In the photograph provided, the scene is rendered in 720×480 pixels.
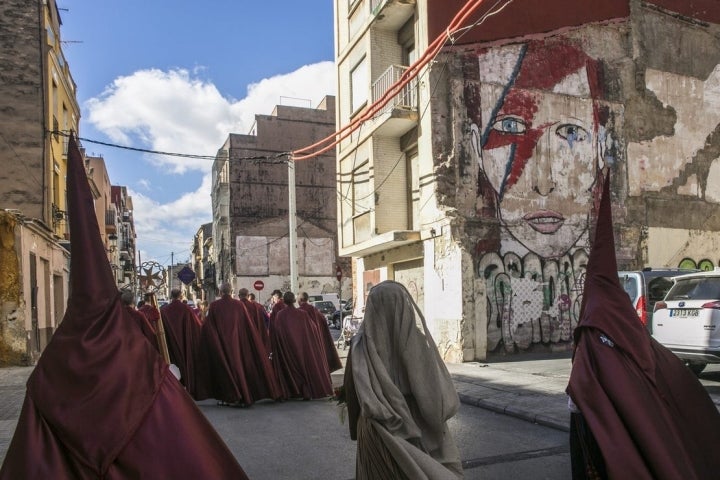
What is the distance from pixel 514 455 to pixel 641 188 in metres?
13.2

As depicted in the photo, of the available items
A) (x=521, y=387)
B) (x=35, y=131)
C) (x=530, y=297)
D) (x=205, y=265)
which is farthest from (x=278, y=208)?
(x=521, y=387)

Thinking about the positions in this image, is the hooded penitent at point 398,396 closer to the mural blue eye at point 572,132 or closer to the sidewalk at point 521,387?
the sidewalk at point 521,387

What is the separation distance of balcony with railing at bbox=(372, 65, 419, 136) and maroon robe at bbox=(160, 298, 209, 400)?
7864 millimetres

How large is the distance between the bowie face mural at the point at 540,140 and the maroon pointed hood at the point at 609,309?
11184 mm

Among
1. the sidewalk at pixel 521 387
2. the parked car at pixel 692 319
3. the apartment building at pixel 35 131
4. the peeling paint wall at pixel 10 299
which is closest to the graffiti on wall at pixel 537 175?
the sidewalk at pixel 521 387

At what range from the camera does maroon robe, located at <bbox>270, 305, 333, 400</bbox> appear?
33.4 feet

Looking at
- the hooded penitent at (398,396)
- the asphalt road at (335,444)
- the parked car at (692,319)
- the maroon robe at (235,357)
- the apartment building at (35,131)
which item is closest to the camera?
the hooded penitent at (398,396)

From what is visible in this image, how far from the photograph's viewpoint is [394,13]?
17.3 m

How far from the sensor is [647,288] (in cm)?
1143

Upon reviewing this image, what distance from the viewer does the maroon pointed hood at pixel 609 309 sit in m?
3.95

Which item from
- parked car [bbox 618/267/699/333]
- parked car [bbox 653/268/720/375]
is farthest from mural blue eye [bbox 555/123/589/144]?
parked car [bbox 653/268/720/375]

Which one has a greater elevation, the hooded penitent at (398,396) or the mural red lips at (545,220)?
the mural red lips at (545,220)

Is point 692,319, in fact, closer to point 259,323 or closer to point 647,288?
point 647,288

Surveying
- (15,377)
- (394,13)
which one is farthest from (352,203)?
(15,377)
